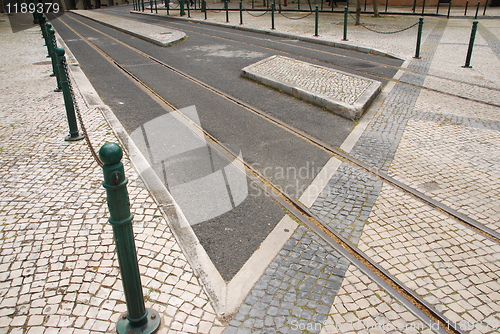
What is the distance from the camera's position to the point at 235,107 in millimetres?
8453

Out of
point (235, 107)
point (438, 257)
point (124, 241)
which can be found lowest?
point (438, 257)

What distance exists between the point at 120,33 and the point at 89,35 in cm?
153

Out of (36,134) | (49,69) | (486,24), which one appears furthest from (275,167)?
(486,24)

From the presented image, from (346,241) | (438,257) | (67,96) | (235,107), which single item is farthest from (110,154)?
(235,107)

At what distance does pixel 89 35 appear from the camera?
2038 centimetres

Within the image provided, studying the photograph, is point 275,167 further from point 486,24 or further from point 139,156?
point 486,24

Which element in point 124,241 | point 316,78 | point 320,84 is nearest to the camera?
point 124,241

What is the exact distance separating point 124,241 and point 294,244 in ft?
6.29

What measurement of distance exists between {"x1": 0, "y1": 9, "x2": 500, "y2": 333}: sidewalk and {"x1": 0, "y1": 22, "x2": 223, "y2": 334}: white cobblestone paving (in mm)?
12

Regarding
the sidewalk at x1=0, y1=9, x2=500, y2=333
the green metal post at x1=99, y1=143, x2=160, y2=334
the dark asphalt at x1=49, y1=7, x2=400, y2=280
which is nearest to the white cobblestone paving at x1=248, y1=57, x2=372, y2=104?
the dark asphalt at x1=49, y1=7, x2=400, y2=280

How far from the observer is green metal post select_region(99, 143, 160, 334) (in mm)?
2605

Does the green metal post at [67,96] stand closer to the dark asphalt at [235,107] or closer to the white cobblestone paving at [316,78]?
the dark asphalt at [235,107]

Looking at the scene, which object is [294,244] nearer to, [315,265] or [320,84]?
[315,265]

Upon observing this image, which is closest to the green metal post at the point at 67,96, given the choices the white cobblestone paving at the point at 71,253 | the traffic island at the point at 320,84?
the white cobblestone paving at the point at 71,253
